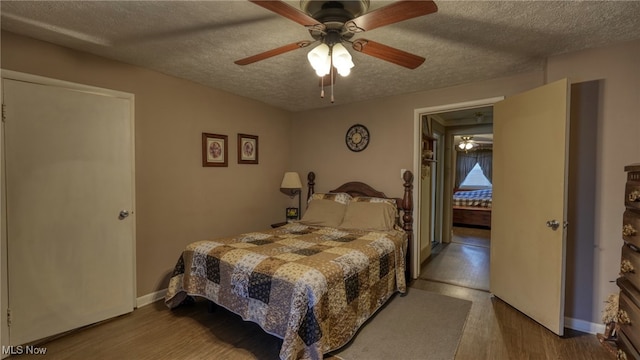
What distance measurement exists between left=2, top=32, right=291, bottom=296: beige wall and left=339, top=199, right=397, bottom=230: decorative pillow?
1387mm

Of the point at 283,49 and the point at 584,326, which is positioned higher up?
the point at 283,49

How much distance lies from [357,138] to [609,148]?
2.45 m

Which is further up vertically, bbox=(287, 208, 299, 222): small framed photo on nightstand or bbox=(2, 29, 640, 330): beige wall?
bbox=(2, 29, 640, 330): beige wall

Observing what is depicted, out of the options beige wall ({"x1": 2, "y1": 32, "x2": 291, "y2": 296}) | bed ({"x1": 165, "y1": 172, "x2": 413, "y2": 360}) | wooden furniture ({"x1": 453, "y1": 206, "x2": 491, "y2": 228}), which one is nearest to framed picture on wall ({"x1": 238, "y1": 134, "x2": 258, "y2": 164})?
beige wall ({"x1": 2, "y1": 32, "x2": 291, "y2": 296})

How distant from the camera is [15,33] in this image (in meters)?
2.05

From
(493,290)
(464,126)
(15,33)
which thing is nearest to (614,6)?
(493,290)

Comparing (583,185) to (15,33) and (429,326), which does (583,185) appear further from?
(15,33)

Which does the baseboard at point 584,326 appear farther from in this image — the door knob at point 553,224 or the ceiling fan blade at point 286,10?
the ceiling fan blade at point 286,10

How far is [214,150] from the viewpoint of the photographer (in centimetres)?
337

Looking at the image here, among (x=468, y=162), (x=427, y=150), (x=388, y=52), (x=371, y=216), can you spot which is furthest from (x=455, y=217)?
(x=388, y=52)

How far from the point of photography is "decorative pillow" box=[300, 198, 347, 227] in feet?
11.3

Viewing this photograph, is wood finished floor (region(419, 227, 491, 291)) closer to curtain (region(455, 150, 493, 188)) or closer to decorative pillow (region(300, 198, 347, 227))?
decorative pillow (region(300, 198, 347, 227))

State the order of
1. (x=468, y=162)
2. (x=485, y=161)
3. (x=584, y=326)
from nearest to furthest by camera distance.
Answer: (x=584, y=326), (x=485, y=161), (x=468, y=162)

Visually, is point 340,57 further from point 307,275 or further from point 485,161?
point 485,161
